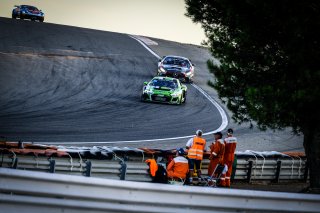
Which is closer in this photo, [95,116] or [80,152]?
[80,152]

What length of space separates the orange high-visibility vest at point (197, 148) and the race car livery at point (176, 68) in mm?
19351

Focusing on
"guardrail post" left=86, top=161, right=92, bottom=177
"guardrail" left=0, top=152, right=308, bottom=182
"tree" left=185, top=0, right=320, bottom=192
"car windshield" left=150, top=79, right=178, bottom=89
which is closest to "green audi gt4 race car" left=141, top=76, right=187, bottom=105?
"car windshield" left=150, top=79, right=178, bottom=89

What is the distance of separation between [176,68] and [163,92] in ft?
21.3

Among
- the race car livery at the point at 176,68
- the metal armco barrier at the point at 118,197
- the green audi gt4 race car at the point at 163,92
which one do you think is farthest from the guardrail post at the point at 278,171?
the race car livery at the point at 176,68

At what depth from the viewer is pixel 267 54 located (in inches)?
465

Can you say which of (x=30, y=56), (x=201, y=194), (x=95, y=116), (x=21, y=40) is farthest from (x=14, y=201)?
(x=21, y=40)

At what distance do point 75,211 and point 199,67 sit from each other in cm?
3726

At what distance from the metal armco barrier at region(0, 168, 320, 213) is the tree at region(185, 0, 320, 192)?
294 cm

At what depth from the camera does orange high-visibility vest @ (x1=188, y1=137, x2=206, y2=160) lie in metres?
13.6

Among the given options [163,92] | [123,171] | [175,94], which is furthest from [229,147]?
[175,94]

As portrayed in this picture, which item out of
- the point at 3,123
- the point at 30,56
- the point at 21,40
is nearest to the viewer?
the point at 3,123

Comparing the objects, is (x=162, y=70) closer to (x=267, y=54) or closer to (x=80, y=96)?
(x=80, y=96)

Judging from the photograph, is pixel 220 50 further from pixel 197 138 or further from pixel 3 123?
pixel 3 123

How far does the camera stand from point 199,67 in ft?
144
